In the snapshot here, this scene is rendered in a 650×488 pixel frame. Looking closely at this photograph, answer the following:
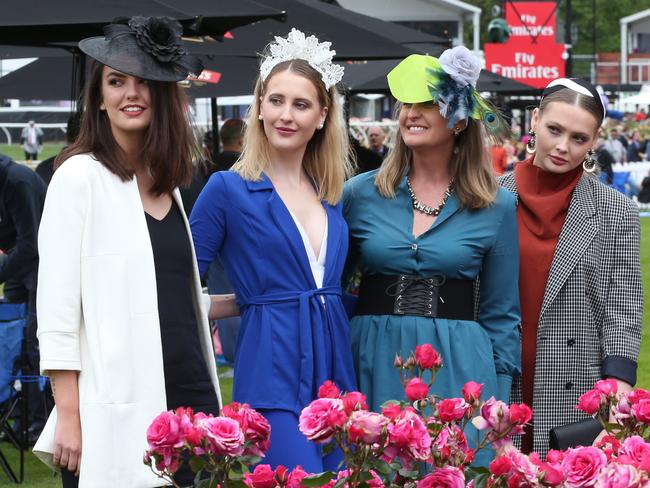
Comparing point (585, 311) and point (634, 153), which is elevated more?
point (634, 153)

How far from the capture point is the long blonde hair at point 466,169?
4.10m

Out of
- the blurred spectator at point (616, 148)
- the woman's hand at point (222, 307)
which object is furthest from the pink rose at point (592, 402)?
the blurred spectator at point (616, 148)

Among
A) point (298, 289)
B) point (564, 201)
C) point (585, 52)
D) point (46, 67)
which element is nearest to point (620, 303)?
point (564, 201)

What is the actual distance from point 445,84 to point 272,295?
34.9 inches

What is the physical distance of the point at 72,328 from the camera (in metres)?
3.23

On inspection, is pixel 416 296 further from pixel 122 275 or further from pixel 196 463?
pixel 196 463

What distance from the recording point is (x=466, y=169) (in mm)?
A: 4160

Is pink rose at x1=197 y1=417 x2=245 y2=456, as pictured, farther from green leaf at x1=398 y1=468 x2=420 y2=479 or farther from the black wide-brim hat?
the black wide-brim hat

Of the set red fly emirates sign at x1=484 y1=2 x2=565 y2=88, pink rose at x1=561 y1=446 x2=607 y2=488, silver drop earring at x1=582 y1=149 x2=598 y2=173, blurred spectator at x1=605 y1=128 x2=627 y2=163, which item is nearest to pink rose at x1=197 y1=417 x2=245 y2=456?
pink rose at x1=561 y1=446 x2=607 y2=488

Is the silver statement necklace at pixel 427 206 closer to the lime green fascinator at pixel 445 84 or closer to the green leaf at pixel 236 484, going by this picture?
the lime green fascinator at pixel 445 84

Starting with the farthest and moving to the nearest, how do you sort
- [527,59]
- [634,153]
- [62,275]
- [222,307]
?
1. [634,153]
2. [527,59]
3. [222,307]
4. [62,275]

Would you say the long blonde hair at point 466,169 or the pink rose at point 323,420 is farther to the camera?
the long blonde hair at point 466,169

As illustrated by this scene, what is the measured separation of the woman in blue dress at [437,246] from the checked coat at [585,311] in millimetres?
178

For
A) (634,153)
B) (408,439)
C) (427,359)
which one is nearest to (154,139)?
(427,359)
